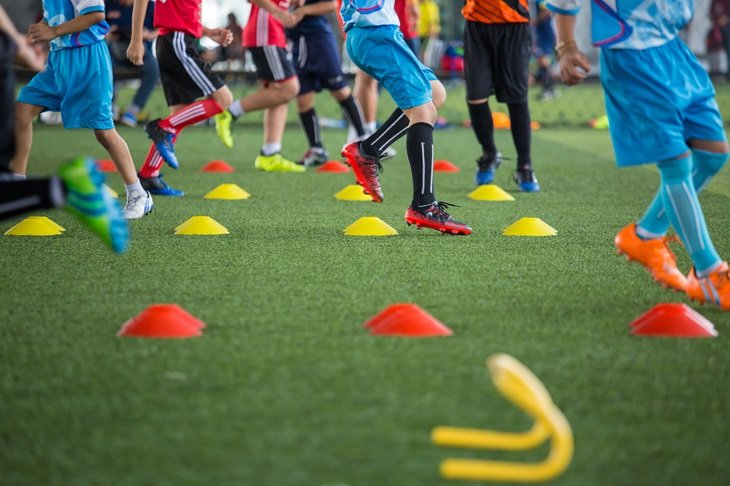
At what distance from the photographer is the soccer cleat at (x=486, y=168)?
8.05 m

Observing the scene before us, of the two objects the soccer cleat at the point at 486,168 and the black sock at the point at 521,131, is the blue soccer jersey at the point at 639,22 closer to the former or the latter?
the black sock at the point at 521,131

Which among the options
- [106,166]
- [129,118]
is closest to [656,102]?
[106,166]

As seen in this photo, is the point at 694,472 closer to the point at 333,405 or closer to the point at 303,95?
the point at 333,405

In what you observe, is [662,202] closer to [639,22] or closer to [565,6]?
[639,22]

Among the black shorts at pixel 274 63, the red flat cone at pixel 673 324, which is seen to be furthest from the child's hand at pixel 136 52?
the red flat cone at pixel 673 324

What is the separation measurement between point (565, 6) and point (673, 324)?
124cm

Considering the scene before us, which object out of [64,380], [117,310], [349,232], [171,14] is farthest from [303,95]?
[64,380]

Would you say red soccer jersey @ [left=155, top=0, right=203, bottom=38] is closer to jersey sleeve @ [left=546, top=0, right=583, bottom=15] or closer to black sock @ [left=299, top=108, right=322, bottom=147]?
black sock @ [left=299, top=108, right=322, bottom=147]

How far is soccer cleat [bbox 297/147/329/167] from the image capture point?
9.80 m

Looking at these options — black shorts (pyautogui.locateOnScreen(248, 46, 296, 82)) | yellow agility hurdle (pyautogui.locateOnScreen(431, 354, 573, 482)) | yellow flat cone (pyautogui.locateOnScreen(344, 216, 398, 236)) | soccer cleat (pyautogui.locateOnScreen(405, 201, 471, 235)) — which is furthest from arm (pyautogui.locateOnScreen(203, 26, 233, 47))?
yellow agility hurdle (pyautogui.locateOnScreen(431, 354, 573, 482))

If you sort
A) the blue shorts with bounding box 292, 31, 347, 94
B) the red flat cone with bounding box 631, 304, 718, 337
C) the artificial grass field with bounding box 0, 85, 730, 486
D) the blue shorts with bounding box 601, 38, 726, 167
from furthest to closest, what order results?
the blue shorts with bounding box 292, 31, 347, 94 < the blue shorts with bounding box 601, 38, 726, 167 < the red flat cone with bounding box 631, 304, 718, 337 < the artificial grass field with bounding box 0, 85, 730, 486

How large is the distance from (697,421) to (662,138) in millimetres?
1475

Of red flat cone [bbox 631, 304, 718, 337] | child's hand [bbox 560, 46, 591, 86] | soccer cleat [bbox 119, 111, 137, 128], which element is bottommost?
soccer cleat [bbox 119, 111, 137, 128]

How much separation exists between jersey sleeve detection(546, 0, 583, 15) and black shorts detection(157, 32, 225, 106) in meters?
4.15
